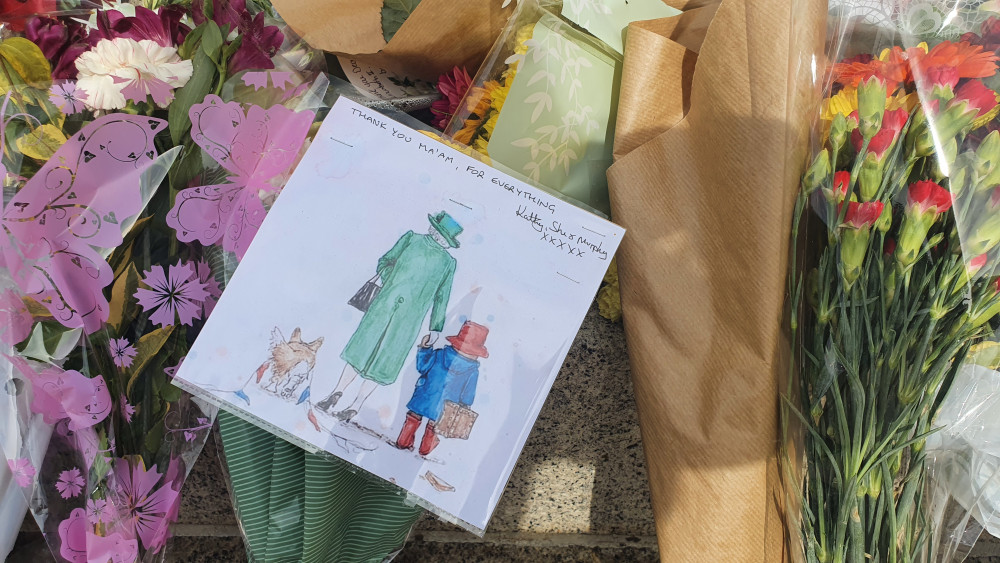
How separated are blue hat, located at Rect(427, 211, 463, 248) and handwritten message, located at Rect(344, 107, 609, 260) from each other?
2.2 inches

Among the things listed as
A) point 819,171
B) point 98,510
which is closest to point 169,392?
point 98,510

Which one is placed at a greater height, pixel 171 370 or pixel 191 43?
pixel 191 43

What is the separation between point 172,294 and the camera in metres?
0.65

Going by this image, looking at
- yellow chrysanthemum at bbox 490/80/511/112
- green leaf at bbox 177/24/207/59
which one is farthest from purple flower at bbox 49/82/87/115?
yellow chrysanthemum at bbox 490/80/511/112

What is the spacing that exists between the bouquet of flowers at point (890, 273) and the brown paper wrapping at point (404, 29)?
16.2 inches

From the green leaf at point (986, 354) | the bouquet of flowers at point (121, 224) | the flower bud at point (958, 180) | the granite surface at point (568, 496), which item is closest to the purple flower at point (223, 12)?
the bouquet of flowers at point (121, 224)

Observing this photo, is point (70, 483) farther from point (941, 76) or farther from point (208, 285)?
point (941, 76)

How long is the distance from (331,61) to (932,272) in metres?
0.77

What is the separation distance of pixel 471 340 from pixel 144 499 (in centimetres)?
39

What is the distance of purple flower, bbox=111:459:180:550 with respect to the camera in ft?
2.13

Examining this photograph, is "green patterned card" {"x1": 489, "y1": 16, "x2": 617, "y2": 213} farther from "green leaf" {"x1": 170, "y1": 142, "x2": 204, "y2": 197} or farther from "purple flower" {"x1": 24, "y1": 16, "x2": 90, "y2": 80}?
"purple flower" {"x1": 24, "y1": 16, "x2": 90, "y2": 80}

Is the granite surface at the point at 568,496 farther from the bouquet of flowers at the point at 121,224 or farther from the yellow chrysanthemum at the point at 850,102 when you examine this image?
the yellow chrysanthemum at the point at 850,102

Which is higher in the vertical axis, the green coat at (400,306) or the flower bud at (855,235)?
the flower bud at (855,235)

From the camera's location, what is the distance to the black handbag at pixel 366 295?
0.68m
